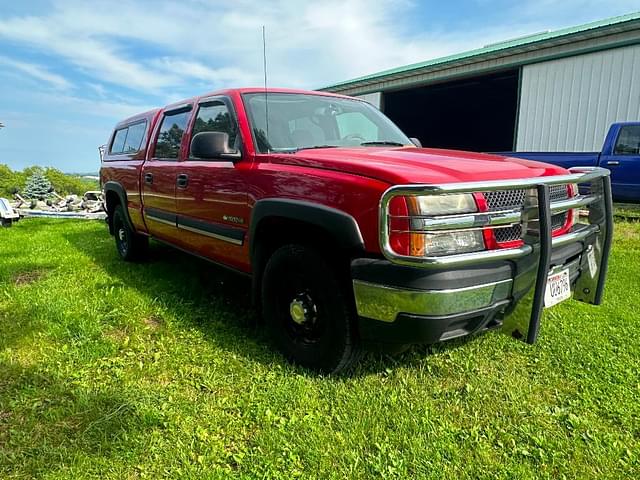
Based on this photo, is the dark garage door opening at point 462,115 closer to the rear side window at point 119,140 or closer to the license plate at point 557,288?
the rear side window at point 119,140

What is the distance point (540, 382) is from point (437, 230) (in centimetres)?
132

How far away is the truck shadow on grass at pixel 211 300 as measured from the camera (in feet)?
9.63

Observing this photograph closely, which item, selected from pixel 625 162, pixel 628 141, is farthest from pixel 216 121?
pixel 628 141

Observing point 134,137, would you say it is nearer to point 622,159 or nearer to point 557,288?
point 557,288

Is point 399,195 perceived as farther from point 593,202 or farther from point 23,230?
point 23,230

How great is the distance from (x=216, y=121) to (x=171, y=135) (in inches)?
38.0

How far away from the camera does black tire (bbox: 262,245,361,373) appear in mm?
2479

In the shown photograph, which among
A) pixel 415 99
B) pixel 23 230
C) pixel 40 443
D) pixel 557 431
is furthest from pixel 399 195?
pixel 415 99

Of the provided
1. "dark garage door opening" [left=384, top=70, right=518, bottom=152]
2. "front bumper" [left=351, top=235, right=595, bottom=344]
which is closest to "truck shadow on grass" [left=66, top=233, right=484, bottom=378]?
"front bumper" [left=351, top=235, right=595, bottom=344]

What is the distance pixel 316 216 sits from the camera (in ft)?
7.92

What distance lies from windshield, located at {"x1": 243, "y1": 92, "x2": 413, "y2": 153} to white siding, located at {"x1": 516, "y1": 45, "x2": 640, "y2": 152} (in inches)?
335

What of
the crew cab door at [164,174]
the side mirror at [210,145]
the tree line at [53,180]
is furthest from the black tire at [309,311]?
the tree line at [53,180]

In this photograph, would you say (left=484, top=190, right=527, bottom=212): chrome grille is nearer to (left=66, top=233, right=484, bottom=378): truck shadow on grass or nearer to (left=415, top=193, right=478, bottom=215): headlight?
(left=415, top=193, right=478, bottom=215): headlight

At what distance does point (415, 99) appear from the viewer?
1864cm
